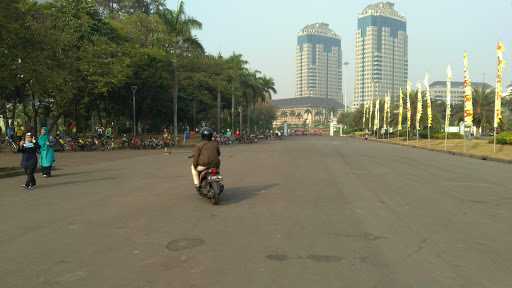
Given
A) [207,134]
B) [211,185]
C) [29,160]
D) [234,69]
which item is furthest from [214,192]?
[234,69]

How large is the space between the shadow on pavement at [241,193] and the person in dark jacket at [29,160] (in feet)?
17.9

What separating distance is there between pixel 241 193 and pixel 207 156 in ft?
6.11

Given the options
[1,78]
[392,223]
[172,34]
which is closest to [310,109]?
[172,34]

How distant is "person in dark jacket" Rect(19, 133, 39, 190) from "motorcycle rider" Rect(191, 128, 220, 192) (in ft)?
17.3

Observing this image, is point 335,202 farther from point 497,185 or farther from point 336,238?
point 497,185

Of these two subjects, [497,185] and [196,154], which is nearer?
[196,154]

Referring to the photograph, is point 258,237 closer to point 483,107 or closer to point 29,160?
point 29,160

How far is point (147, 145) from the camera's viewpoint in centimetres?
3716

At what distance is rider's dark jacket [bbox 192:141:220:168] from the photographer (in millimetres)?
9922

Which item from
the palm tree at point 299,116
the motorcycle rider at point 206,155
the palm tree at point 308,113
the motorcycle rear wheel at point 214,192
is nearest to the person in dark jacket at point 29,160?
the motorcycle rider at point 206,155

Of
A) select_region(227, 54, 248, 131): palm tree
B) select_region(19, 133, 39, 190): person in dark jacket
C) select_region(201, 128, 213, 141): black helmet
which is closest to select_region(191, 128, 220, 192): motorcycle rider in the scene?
select_region(201, 128, 213, 141): black helmet

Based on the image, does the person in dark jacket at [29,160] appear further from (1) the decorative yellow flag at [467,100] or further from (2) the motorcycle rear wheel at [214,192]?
(1) the decorative yellow flag at [467,100]

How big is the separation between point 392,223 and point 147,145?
31.5 metres

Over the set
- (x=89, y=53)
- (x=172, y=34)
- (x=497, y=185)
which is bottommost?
(x=497, y=185)
